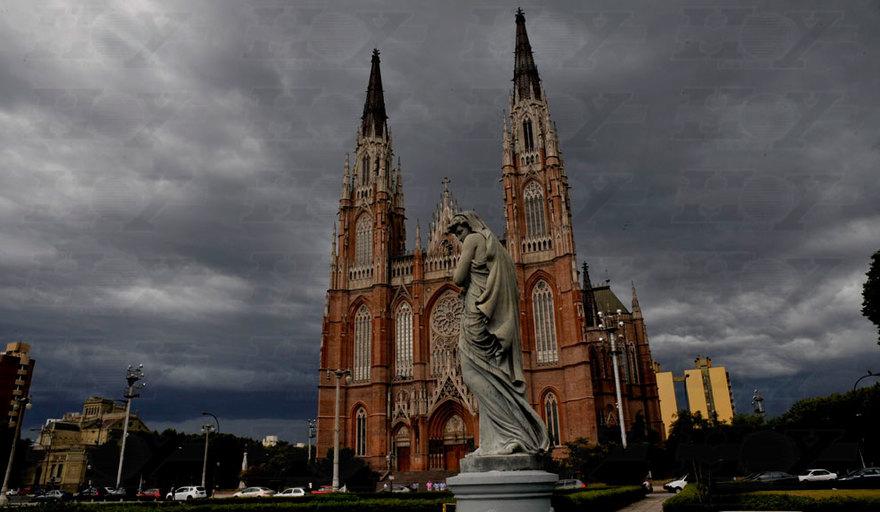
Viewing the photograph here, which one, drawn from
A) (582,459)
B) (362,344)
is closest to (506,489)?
(582,459)

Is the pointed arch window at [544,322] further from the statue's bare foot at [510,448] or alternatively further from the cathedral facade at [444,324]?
the statue's bare foot at [510,448]

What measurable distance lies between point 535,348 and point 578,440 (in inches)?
350

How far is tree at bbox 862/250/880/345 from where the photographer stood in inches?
1042

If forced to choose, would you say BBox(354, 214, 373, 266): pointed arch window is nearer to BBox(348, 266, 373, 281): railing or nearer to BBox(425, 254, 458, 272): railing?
BBox(348, 266, 373, 281): railing

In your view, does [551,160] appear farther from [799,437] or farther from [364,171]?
[799,437]

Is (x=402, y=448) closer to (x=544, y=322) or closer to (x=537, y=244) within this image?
(x=544, y=322)

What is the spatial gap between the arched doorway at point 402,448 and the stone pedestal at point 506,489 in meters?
41.8

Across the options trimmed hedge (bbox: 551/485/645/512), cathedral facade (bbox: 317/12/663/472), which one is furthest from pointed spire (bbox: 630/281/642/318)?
trimmed hedge (bbox: 551/485/645/512)

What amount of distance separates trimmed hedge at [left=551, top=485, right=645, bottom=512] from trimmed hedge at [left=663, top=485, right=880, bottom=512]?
2079mm

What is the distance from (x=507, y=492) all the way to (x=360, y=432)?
4460 centimetres

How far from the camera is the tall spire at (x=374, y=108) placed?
58.2m

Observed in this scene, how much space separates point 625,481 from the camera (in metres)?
27.6

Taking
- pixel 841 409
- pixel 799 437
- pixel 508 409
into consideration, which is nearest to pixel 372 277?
pixel 799 437

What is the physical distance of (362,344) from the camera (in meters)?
50.1
